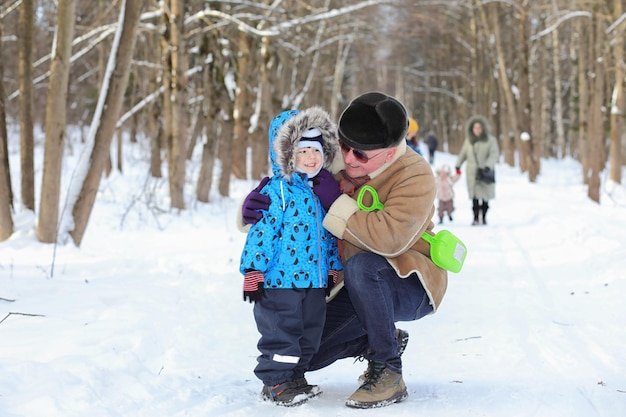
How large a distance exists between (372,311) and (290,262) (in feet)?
1.48

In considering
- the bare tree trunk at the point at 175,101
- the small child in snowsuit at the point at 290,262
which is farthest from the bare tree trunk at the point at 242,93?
the small child in snowsuit at the point at 290,262

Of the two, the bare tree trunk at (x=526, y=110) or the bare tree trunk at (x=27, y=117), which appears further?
the bare tree trunk at (x=526, y=110)

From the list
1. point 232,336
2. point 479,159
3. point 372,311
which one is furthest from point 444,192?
point 372,311

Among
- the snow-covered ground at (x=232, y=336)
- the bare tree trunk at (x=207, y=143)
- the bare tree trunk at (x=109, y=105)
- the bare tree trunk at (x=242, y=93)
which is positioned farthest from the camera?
the bare tree trunk at (x=242, y=93)

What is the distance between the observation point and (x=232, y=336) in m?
4.87

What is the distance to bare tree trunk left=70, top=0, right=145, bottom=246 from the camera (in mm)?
7121

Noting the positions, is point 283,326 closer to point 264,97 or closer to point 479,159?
point 479,159

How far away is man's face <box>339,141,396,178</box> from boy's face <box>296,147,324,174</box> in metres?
0.16

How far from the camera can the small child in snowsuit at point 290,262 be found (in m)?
3.29

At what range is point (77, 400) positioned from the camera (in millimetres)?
3031

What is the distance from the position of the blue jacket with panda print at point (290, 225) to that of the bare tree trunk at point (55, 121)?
438cm

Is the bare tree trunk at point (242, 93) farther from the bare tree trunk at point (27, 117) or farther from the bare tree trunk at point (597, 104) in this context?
the bare tree trunk at point (597, 104)

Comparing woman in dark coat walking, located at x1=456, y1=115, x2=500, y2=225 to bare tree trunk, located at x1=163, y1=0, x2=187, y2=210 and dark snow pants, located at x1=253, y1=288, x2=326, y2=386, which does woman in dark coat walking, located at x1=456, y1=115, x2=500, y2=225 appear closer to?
bare tree trunk, located at x1=163, y1=0, x2=187, y2=210

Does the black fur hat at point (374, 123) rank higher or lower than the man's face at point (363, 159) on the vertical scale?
higher
